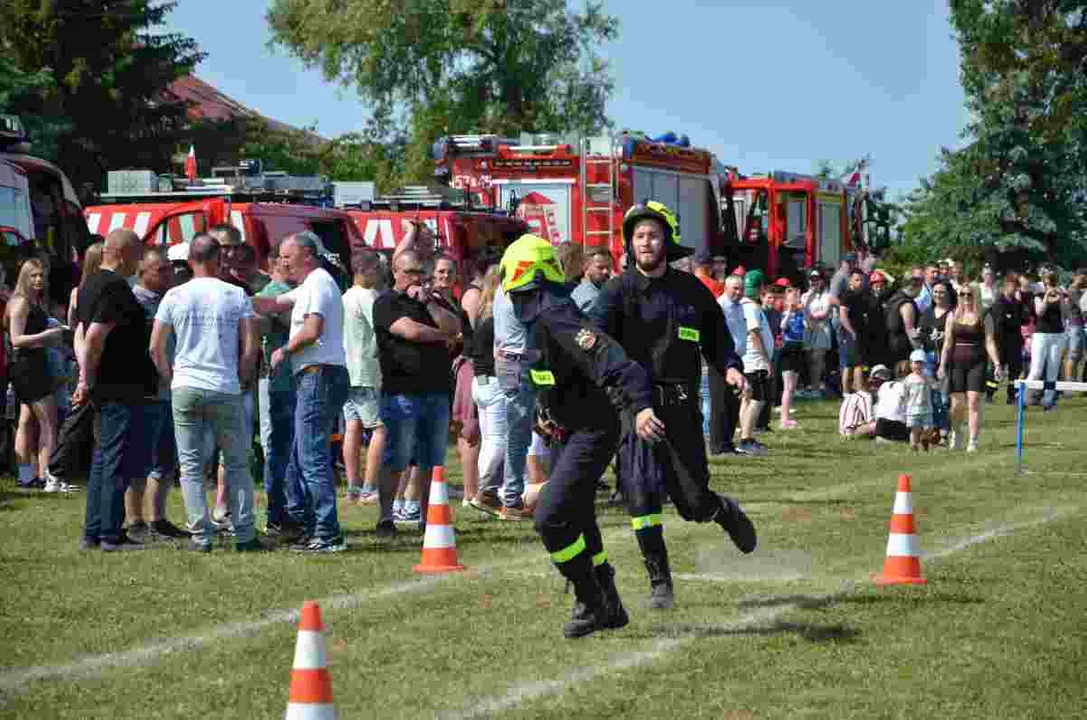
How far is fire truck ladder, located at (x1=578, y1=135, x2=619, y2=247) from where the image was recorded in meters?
28.2

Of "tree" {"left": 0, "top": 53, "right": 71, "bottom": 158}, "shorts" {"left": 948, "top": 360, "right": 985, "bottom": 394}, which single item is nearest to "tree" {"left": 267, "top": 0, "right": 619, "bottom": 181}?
"tree" {"left": 0, "top": 53, "right": 71, "bottom": 158}

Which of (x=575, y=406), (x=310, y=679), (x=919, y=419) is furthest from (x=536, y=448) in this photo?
(x=310, y=679)

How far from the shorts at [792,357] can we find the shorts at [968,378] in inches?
149

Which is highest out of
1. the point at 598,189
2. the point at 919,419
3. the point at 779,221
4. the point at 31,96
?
the point at 31,96

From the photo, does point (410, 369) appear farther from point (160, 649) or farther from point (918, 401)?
point (918, 401)

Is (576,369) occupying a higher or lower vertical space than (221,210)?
lower

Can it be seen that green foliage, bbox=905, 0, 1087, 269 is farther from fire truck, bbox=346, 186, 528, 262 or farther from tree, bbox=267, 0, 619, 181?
fire truck, bbox=346, 186, 528, 262

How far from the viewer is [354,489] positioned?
15.8 meters

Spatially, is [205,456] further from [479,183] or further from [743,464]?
[479,183]

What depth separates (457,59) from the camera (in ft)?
178

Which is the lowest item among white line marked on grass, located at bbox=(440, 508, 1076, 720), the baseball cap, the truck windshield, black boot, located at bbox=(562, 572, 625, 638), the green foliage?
white line marked on grass, located at bbox=(440, 508, 1076, 720)

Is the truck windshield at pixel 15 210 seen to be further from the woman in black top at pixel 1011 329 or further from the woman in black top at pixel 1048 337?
the woman in black top at pixel 1011 329

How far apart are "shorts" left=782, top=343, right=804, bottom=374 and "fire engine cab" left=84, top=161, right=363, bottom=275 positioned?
6.45 m

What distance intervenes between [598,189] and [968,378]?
772cm
